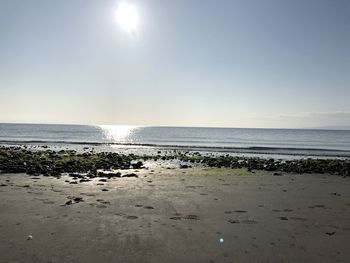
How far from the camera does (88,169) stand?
2188cm

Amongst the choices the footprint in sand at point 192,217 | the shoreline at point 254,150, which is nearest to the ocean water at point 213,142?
the shoreline at point 254,150

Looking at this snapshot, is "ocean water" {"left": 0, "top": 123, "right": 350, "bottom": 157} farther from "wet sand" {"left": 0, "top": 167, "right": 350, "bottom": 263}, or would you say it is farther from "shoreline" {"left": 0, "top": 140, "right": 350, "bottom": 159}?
"wet sand" {"left": 0, "top": 167, "right": 350, "bottom": 263}

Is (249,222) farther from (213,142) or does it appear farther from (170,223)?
(213,142)

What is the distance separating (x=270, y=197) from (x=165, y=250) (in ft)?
23.9

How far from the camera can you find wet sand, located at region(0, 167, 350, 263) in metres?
7.19

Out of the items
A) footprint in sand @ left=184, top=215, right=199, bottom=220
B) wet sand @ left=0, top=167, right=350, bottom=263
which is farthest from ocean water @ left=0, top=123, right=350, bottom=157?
footprint in sand @ left=184, top=215, right=199, bottom=220

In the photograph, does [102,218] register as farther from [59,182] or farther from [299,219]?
[59,182]

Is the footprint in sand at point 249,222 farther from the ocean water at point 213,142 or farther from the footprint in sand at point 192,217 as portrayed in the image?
the ocean water at point 213,142

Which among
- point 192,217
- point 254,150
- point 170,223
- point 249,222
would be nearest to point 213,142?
point 254,150

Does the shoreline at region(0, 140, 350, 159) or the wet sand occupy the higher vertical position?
the wet sand

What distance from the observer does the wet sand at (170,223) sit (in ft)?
23.6

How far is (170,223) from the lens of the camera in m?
9.32

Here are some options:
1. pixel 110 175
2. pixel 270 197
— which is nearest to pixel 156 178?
pixel 110 175

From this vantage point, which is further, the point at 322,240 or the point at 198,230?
the point at 198,230
